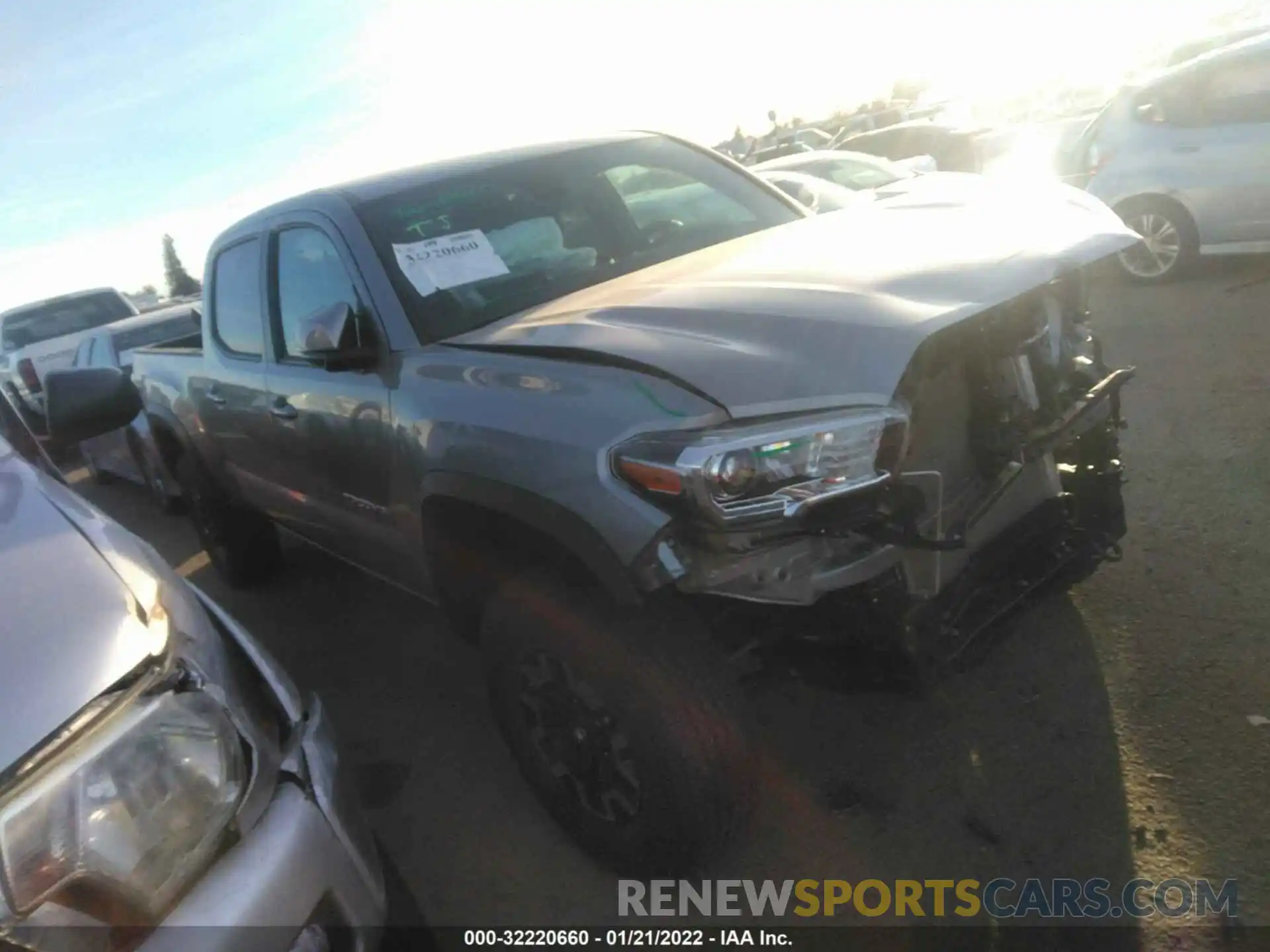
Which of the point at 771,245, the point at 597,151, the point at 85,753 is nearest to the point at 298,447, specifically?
the point at 597,151

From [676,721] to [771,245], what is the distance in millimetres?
1571

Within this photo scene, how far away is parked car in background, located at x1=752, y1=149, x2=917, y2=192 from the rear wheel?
2375mm

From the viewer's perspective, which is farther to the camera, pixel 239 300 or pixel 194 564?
pixel 194 564

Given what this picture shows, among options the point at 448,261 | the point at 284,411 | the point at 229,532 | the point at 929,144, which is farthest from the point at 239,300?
the point at 929,144

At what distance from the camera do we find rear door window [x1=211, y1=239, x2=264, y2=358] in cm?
392

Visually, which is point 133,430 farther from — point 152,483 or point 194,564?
point 194,564

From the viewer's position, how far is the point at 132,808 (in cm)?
146

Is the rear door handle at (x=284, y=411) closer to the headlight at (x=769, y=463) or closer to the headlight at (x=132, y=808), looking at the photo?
the headlight at (x=769, y=463)

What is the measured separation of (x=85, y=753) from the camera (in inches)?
56.0

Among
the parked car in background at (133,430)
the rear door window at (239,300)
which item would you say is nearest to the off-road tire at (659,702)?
the rear door window at (239,300)

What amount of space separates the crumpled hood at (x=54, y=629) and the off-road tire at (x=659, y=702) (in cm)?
94

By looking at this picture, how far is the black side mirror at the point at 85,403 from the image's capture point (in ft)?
8.75

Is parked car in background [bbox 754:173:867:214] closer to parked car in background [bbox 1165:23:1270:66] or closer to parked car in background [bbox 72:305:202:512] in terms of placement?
parked car in background [bbox 1165:23:1270:66]

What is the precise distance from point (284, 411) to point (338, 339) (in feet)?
2.80
